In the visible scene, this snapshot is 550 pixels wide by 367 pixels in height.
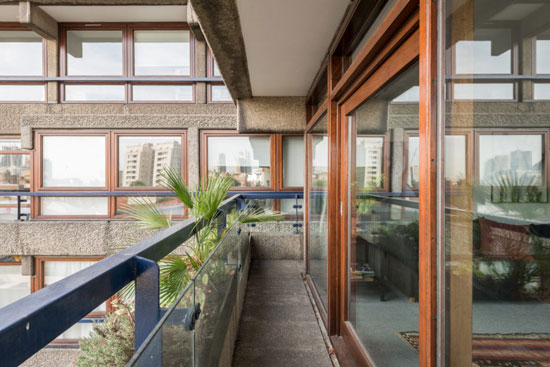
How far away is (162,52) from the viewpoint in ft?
19.4

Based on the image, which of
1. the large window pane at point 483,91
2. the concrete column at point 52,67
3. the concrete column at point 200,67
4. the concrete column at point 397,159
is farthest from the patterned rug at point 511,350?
the concrete column at point 52,67

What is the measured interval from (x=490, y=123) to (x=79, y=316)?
3.47 feet

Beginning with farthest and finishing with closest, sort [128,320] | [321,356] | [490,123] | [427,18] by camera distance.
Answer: [321,356] → [128,320] → [427,18] → [490,123]

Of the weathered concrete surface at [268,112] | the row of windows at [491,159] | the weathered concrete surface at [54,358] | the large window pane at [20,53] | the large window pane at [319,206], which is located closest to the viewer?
the row of windows at [491,159]

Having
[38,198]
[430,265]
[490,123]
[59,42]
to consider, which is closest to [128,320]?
[430,265]

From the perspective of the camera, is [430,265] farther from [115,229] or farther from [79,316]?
[115,229]

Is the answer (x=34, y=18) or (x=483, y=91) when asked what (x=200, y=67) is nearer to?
(x=34, y=18)

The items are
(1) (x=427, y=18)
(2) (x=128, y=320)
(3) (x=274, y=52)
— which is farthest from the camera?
(3) (x=274, y=52)

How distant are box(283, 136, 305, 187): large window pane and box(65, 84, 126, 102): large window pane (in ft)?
10.7

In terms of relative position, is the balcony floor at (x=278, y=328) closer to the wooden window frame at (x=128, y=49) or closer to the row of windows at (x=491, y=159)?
the row of windows at (x=491, y=159)

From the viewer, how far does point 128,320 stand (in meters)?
1.98

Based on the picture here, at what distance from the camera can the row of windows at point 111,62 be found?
5809 millimetres

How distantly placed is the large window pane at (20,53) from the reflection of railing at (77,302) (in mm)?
6644

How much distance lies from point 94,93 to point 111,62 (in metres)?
0.68
